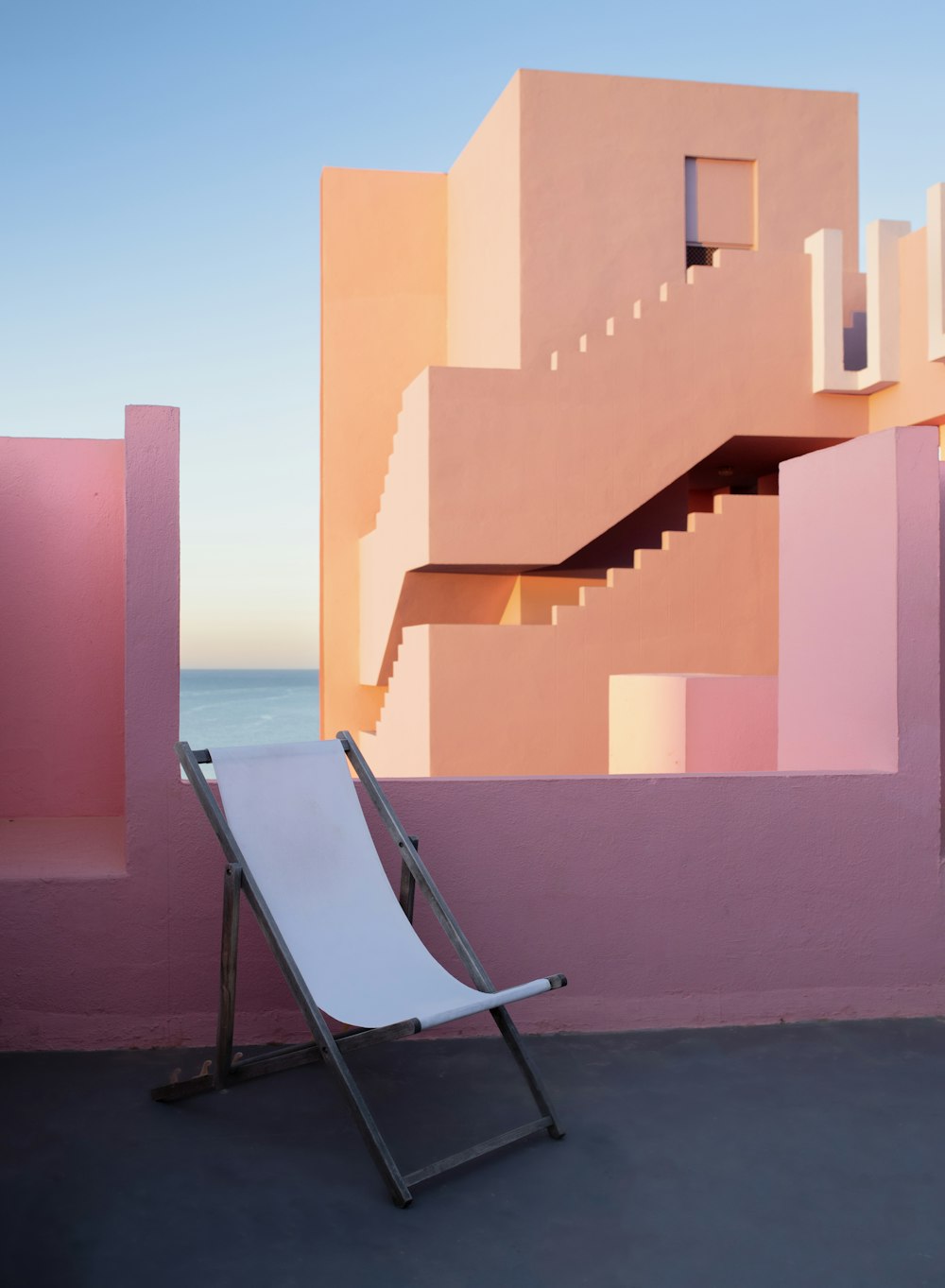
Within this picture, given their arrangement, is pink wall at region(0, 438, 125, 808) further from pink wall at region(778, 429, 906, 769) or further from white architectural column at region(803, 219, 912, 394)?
white architectural column at region(803, 219, 912, 394)

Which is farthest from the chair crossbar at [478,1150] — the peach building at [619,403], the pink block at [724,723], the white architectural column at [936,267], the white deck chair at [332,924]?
the white architectural column at [936,267]

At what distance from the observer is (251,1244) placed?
2.40 meters

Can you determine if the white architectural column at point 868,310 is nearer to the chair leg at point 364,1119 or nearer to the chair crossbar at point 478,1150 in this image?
the chair crossbar at point 478,1150

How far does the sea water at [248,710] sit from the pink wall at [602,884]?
94.0 feet

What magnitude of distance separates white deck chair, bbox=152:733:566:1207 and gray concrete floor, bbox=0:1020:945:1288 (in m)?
0.15

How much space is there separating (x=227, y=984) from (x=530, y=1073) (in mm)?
841

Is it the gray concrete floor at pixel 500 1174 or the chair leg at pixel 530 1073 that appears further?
the chair leg at pixel 530 1073

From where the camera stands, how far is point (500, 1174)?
2748 mm

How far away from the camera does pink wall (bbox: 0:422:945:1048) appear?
357cm

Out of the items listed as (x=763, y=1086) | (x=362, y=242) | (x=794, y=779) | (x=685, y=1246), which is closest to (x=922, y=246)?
(x=362, y=242)

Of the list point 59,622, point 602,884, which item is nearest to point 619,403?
point 59,622

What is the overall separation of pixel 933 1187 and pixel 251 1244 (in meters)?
1.56

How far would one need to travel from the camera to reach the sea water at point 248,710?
4434 cm

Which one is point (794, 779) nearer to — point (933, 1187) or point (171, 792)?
point (933, 1187)
